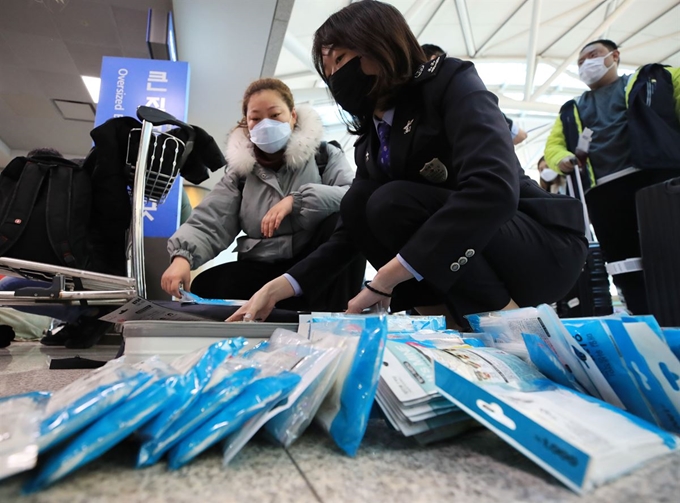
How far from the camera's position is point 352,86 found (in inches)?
33.4

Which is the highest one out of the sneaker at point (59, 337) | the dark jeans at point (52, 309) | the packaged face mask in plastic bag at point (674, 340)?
the packaged face mask in plastic bag at point (674, 340)

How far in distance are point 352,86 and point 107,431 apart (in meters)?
0.75

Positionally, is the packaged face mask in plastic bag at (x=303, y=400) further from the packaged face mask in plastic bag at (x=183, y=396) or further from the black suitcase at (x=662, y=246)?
the black suitcase at (x=662, y=246)

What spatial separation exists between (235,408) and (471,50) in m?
5.51

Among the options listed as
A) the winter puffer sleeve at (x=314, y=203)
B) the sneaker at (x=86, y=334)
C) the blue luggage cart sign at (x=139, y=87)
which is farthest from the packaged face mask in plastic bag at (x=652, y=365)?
the blue luggage cart sign at (x=139, y=87)

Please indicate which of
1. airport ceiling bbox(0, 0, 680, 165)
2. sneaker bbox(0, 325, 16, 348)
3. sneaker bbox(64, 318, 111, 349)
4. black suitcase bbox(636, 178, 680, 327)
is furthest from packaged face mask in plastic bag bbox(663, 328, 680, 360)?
airport ceiling bbox(0, 0, 680, 165)

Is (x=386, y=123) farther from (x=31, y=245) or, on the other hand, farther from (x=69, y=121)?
(x=69, y=121)

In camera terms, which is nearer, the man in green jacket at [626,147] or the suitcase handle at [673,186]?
the suitcase handle at [673,186]

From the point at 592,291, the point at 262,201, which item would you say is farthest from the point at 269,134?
the point at 592,291

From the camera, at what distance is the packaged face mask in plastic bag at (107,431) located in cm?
25

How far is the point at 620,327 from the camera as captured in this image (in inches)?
14.6

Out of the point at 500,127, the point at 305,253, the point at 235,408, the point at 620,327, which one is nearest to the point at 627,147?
the point at 500,127

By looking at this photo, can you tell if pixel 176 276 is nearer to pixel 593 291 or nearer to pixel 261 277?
pixel 261 277

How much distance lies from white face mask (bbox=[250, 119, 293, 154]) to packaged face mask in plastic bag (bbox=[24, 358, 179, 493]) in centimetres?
106
